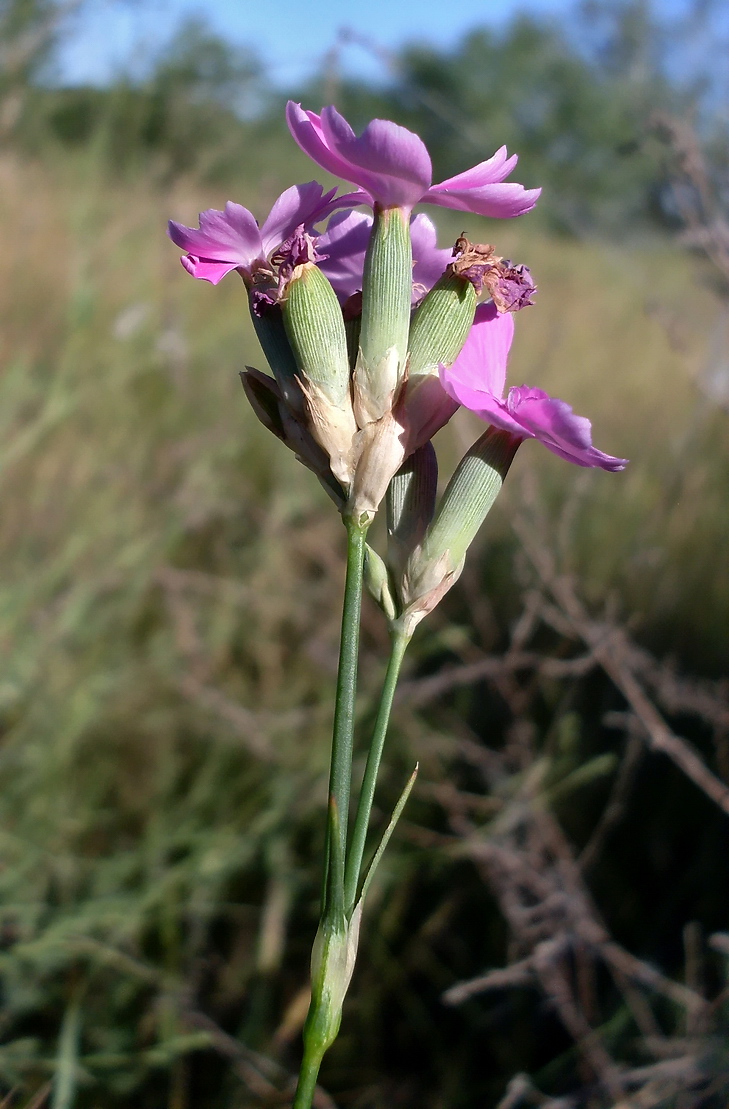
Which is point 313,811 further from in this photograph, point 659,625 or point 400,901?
point 659,625

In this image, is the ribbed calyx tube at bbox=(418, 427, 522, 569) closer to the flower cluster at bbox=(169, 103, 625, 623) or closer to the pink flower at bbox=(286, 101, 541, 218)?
the flower cluster at bbox=(169, 103, 625, 623)

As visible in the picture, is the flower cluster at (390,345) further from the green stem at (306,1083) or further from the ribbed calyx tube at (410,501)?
the green stem at (306,1083)

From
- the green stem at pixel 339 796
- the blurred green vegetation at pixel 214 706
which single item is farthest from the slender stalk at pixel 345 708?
the blurred green vegetation at pixel 214 706

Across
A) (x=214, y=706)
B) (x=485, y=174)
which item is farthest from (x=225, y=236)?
(x=214, y=706)

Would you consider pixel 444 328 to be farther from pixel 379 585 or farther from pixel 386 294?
pixel 379 585

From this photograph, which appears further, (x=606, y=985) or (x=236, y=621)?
(x=236, y=621)

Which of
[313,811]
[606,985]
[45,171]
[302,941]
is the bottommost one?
[606,985]

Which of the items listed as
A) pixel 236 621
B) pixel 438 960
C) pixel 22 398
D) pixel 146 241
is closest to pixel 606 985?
pixel 438 960
